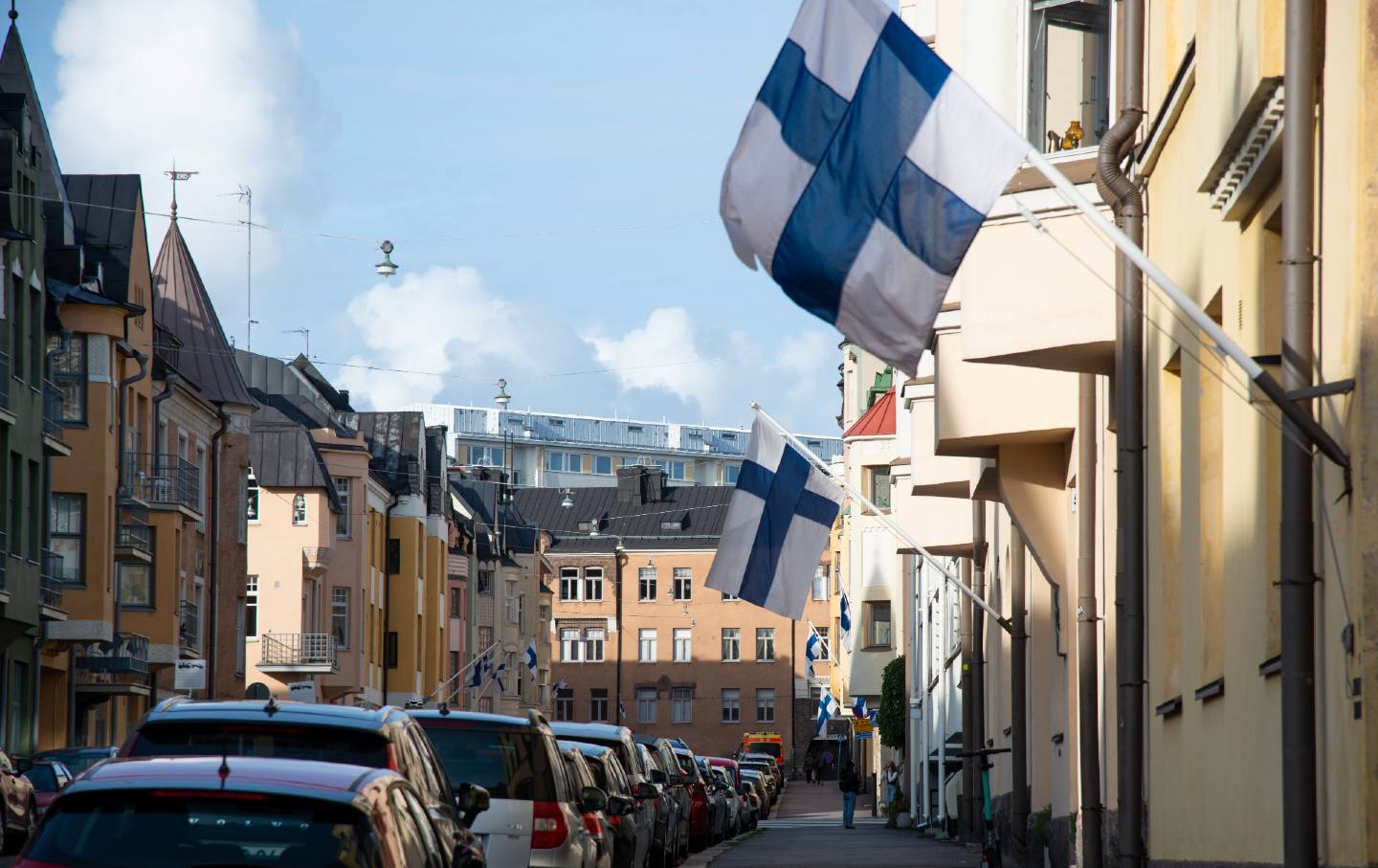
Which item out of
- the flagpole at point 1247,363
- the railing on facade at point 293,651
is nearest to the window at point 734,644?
the railing on facade at point 293,651

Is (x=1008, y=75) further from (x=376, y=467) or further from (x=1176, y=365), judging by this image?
(x=376, y=467)

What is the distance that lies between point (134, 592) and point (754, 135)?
42742mm

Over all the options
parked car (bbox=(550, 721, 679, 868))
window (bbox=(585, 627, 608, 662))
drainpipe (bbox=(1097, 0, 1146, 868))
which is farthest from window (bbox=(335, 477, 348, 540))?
drainpipe (bbox=(1097, 0, 1146, 868))

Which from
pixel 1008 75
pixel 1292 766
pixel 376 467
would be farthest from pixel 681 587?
pixel 1292 766

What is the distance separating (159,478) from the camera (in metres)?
51.2

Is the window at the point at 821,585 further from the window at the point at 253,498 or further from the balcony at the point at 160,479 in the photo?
the balcony at the point at 160,479

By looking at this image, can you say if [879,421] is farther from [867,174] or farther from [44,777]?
[867,174]

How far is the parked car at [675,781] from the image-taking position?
27375 millimetres

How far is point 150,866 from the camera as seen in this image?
7684mm

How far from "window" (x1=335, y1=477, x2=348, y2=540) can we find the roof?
22.3 metres

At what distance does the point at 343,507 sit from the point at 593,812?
192 feet

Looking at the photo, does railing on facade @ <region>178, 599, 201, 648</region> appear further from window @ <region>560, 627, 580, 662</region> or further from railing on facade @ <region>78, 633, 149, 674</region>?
window @ <region>560, 627, 580, 662</region>

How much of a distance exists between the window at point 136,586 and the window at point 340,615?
22.6 m

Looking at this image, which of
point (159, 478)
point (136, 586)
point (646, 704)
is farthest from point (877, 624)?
point (646, 704)
